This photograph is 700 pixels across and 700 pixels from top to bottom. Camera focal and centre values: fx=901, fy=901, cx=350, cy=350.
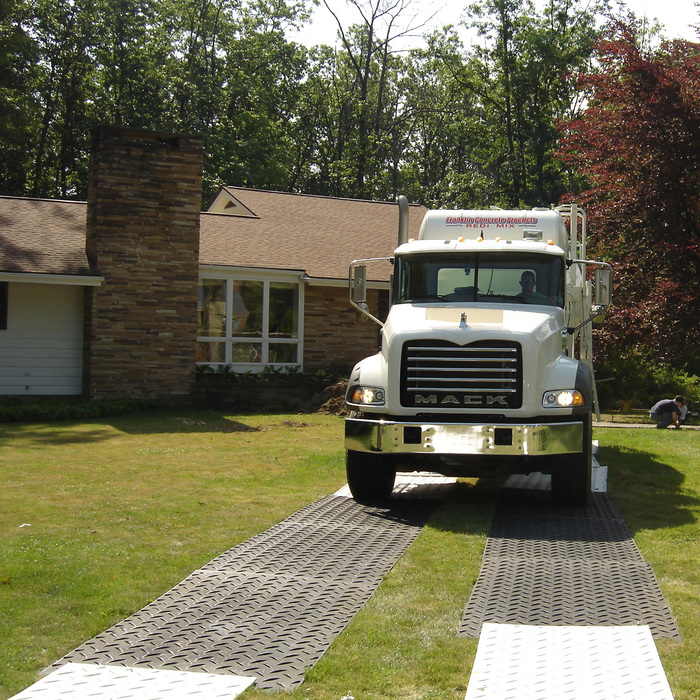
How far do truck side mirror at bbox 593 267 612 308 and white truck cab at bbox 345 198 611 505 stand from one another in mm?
10

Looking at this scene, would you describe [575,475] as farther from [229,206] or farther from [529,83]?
[529,83]

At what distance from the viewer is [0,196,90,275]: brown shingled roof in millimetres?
17750

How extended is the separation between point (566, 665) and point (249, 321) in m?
16.5

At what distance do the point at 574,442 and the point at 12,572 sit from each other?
Answer: 4.81 m

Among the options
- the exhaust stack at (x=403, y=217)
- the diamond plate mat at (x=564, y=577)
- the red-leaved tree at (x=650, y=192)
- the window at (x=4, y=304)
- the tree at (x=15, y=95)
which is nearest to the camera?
the diamond plate mat at (x=564, y=577)

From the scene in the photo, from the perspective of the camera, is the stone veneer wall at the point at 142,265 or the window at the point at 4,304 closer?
the stone veneer wall at the point at 142,265

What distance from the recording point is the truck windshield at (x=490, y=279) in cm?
928

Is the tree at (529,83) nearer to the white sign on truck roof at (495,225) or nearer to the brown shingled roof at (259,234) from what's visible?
the brown shingled roof at (259,234)

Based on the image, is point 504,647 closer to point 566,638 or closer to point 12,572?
point 566,638

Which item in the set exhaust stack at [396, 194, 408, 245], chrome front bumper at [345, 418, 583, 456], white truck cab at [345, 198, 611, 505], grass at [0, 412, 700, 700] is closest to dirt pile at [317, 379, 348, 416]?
grass at [0, 412, 700, 700]

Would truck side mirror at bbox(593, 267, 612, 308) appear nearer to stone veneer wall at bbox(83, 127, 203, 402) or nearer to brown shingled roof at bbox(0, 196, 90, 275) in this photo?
stone veneer wall at bbox(83, 127, 203, 402)

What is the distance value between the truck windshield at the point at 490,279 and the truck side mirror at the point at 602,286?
343 mm

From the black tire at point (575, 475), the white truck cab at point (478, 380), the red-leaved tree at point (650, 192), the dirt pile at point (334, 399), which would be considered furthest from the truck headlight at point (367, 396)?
the dirt pile at point (334, 399)

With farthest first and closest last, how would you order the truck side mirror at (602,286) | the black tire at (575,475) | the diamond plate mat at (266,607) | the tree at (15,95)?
the tree at (15,95)
the truck side mirror at (602,286)
the black tire at (575,475)
the diamond plate mat at (266,607)
